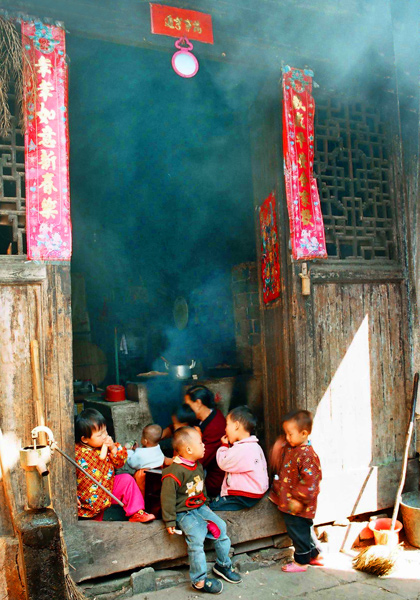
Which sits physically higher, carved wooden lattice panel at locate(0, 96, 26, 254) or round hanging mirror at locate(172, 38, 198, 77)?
round hanging mirror at locate(172, 38, 198, 77)

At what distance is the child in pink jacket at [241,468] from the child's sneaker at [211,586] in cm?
67

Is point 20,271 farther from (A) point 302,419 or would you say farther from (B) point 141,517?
(A) point 302,419

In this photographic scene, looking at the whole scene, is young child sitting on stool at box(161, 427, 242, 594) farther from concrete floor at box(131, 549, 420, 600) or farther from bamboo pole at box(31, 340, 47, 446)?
bamboo pole at box(31, 340, 47, 446)

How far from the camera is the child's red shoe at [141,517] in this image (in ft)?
14.5

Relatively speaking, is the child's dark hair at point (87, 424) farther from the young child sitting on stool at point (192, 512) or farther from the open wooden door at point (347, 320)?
the open wooden door at point (347, 320)

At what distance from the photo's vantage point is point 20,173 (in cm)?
430

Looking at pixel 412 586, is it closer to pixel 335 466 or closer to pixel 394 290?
pixel 335 466

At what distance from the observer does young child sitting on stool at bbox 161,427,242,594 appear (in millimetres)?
4184

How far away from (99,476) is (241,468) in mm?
1344

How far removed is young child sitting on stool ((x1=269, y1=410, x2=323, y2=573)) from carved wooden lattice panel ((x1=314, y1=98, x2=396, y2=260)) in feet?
6.45

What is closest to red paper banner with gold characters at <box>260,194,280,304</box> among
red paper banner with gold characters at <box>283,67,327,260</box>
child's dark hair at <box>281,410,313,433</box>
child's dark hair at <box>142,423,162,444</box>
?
red paper banner with gold characters at <box>283,67,327,260</box>

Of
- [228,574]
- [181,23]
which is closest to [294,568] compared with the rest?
[228,574]

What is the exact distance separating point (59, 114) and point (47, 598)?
376 cm

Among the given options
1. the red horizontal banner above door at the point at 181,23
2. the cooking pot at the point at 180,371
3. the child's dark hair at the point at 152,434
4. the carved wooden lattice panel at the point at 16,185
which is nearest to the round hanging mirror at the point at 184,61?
the red horizontal banner above door at the point at 181,23
